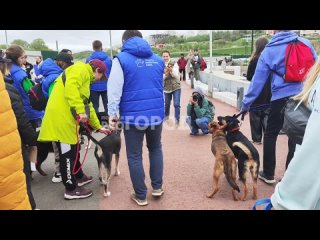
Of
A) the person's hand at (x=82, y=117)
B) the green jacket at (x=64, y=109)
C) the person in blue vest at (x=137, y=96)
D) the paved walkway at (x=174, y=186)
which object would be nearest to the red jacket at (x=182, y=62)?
the paved walkway at (x=174, y=186)

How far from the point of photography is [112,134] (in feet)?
15.1

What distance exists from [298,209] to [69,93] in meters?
3.10

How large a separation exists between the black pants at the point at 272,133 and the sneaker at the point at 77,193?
8.29ft

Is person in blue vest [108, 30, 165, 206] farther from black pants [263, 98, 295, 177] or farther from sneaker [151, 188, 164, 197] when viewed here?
black pants [263, 98, 295, 177]

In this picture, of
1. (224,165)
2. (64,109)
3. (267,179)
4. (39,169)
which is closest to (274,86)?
(224,165)

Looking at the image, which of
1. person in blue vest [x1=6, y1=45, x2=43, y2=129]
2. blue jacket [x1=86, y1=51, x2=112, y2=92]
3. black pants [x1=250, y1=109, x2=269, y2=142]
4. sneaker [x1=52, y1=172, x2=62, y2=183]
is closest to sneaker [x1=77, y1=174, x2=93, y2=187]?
sneaker [x1=52, y1=172, x2=62, y2=183]

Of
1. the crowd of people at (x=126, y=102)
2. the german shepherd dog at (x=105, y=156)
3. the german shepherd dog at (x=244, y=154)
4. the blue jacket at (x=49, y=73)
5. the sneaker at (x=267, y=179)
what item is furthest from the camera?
the blue jacket at (x=49, y=73)

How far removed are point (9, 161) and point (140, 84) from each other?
1816 millimetres

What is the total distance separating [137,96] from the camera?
378cm

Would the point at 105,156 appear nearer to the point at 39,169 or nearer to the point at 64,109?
the point at 64,109

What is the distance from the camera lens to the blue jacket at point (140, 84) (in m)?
3.70

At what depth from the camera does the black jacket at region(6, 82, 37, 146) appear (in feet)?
9.96

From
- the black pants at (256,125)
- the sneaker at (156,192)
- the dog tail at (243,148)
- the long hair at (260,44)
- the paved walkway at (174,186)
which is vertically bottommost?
the paved walkway at (174,186)

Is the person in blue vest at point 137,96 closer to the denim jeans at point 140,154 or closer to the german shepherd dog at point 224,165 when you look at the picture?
the denim jeans at point 140,154
